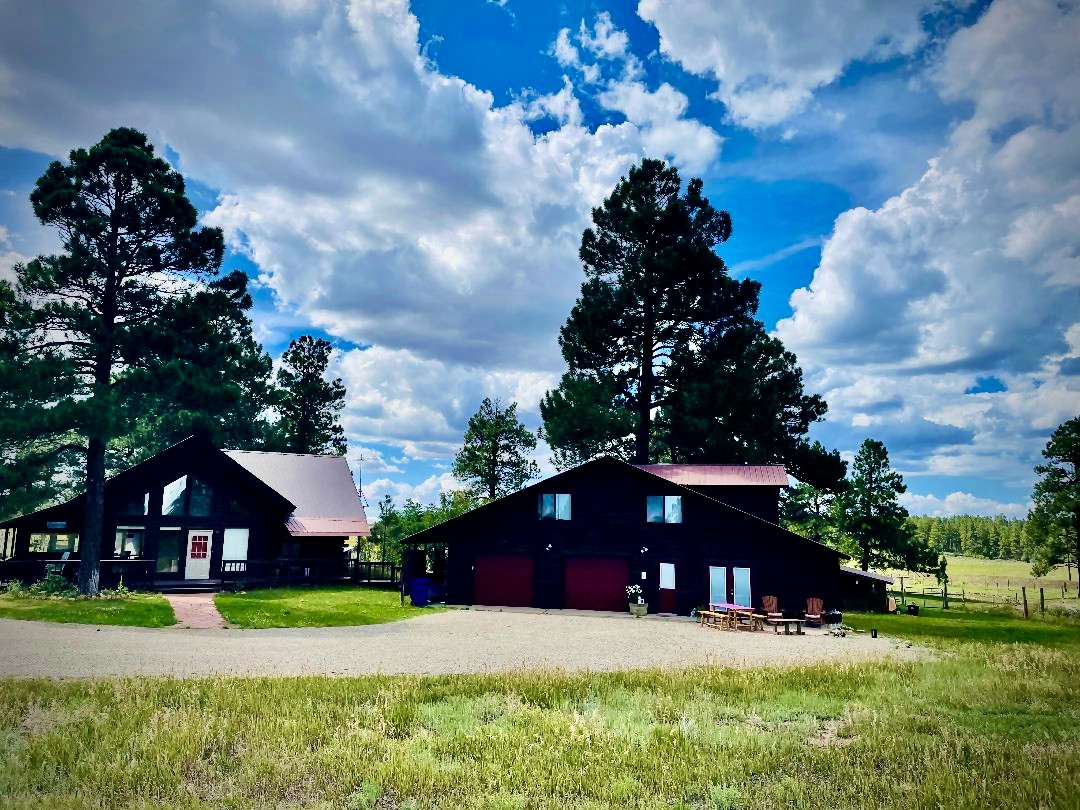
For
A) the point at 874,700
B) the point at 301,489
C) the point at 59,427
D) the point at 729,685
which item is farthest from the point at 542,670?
the point at 301,489

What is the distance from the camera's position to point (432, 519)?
47.1 meters

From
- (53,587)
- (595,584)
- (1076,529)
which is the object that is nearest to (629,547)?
(595,584)

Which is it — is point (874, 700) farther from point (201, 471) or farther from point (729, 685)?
point (201, 471)

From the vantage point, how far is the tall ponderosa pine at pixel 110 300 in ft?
93.7

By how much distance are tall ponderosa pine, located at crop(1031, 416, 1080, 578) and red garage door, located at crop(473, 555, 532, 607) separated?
35835mm

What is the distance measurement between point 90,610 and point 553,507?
18.3 metres

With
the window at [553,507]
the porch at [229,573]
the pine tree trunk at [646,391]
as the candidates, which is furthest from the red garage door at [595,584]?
the pine tree trunk at [646,391]

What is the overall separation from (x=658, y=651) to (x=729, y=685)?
5746mm

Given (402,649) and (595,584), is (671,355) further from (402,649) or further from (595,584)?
(402,649)

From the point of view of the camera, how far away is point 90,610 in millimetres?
24406

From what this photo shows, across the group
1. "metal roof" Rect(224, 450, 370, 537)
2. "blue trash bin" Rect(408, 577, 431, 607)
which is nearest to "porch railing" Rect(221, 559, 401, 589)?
"metal roof" Rect(224, 450, 370, 537)

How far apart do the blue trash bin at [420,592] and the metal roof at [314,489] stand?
24.9 feet

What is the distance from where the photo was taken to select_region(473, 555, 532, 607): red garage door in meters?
32.8

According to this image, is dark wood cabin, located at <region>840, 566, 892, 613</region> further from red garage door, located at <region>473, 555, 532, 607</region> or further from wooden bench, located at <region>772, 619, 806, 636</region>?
red garage door, located at <region>473, 555, 532, 607</region>
